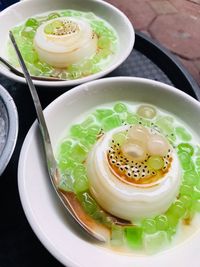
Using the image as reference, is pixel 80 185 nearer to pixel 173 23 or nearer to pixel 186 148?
pixel 186 148

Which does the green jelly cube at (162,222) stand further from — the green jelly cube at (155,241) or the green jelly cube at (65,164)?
the green jelly cube at (65,164)

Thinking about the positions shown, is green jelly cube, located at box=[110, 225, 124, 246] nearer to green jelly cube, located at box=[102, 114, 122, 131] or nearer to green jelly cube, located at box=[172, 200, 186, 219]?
green jelly cube, located at box=[172, 200, 186, 219]

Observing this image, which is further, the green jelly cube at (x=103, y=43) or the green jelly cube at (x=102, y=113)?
the green jelly cube at (x=103, y=43)

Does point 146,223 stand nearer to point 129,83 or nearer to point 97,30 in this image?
point 129,83

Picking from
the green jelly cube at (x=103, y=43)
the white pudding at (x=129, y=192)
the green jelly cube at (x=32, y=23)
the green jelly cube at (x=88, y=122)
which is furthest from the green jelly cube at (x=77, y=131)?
the green jelly cube at (x=32, y=23)

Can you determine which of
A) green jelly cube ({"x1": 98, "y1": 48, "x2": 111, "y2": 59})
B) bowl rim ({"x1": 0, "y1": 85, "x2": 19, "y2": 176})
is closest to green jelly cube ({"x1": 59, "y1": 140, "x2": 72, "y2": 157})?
bowl rim ({"x1": 0, "y1": 85, "x2": 19, "y2": 176})

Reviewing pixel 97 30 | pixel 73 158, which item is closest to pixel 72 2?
pixel 97 30
